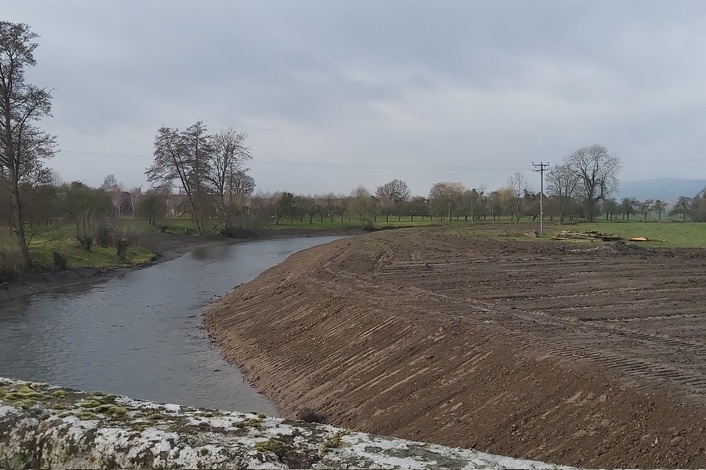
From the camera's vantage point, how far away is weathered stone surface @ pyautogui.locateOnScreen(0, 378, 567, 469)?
220cm

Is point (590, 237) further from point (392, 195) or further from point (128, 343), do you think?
point (392, 195)

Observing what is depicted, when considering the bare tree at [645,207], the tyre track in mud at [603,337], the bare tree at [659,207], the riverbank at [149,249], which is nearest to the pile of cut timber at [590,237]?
the tyre track in mud at [603,337]

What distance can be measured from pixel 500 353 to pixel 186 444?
987cm

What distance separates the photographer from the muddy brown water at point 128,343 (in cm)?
1442

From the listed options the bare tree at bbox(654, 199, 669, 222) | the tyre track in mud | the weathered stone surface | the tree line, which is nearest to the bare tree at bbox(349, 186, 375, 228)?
the tree line

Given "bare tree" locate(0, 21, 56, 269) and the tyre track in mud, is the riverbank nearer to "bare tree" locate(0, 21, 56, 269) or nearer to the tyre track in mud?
"bare tree" locate(0, 21, 56, 269)

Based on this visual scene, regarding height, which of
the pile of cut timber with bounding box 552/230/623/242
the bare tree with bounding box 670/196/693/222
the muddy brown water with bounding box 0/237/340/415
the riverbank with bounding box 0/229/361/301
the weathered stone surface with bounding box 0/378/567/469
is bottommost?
the muddy brown water with bounding box 0/237/340/415

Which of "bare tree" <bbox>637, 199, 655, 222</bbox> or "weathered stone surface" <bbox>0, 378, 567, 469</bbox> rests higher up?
"bare tree" <bbox>637, 199, 655, 222</bbox>

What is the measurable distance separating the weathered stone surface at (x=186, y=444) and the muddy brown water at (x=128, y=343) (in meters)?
10.5

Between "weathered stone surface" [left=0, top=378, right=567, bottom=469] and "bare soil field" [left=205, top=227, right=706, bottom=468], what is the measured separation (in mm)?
6101

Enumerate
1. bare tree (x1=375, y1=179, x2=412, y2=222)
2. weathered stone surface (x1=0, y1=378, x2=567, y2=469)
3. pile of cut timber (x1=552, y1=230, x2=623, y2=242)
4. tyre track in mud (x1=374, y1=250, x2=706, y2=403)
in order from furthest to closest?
bare tree (x1=375, y1=179, x2=412, y2=222) → pile of cut timber (x1=552, y1=230, x2=623, y2=242) → tyre track in mud (x1=374, y1=250, x2=706, y2=403) → weathered stone surface (x1=0, y1=378, x2=567, y2=469)

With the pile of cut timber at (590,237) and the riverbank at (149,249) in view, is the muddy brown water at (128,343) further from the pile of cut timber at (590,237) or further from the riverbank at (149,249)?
the pile of cut timber at (590,237)

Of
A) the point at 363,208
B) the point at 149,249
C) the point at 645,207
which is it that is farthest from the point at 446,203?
the point at 149,249

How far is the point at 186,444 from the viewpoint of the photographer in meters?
2.25
